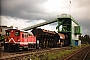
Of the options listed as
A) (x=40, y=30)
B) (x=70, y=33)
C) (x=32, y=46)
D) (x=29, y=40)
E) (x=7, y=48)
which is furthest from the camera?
(x=70, y=33)

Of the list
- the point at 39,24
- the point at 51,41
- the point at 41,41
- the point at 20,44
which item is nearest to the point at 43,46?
the point at 41,41

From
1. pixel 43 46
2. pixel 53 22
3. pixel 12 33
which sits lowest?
pixel 43 46

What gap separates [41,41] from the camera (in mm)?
39156

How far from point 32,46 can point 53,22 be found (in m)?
28.2

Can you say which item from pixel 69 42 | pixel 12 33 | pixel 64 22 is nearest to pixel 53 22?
pixel 64 22

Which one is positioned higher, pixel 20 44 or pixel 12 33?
pixel 12 33

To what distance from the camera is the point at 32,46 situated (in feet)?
106

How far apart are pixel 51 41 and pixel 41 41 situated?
8.16m

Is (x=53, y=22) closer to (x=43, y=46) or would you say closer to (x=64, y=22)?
(x=64, y=22)

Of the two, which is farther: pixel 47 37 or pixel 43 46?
pixel 47 37

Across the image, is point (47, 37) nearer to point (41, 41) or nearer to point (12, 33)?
point (41, 41)

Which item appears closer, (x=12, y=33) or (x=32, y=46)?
(x=12, y=33)

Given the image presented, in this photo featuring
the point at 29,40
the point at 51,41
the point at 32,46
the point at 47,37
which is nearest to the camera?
the point at 29,40

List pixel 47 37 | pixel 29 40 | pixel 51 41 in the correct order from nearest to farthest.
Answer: pixel 29 40, pixel 47 37, pixel 51 41
